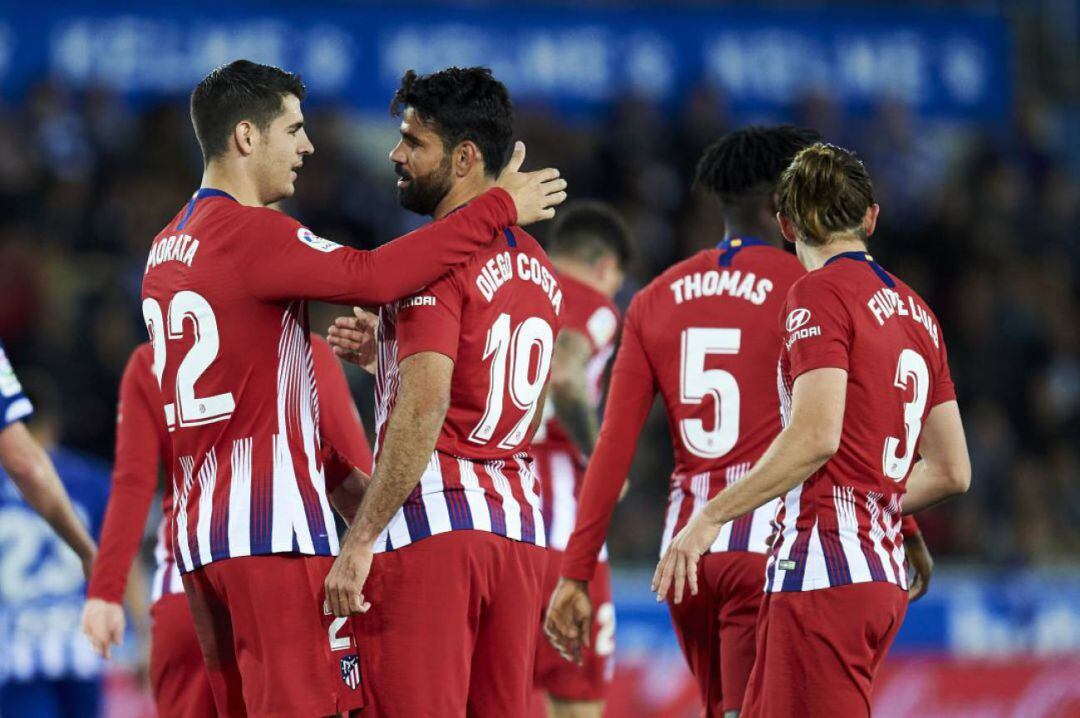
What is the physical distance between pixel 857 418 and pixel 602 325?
2.46 m

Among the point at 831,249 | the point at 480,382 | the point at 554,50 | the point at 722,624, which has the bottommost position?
the point at 722,624

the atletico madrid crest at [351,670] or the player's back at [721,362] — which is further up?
the player's back at [721,362]

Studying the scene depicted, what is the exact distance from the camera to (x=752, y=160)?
17.6 ft

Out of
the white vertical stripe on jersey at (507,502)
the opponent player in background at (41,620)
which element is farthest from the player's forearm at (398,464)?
the opponent player in background at (41,620)

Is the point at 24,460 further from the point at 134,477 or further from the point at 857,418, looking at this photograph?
the point at 857,418

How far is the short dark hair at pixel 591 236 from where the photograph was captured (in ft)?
22.9

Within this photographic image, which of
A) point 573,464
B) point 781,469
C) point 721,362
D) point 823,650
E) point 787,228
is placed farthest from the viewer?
point 573,464

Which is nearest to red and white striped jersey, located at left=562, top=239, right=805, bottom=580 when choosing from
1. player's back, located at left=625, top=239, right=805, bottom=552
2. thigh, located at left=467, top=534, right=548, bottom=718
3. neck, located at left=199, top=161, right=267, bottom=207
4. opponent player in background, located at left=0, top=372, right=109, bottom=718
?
player's back, located at left=625, top=239, right=805, bottom=552

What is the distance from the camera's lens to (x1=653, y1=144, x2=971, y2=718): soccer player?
425 centimetres

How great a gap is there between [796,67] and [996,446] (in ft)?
12.7

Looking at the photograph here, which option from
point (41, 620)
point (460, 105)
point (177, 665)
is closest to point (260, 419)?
point (460, 105)

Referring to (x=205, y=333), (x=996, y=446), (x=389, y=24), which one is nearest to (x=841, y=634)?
(x=205, y=333)

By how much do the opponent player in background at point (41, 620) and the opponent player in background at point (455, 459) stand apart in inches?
123

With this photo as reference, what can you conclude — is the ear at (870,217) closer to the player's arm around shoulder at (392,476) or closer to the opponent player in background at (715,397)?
the opponent player in background at (715,397)
